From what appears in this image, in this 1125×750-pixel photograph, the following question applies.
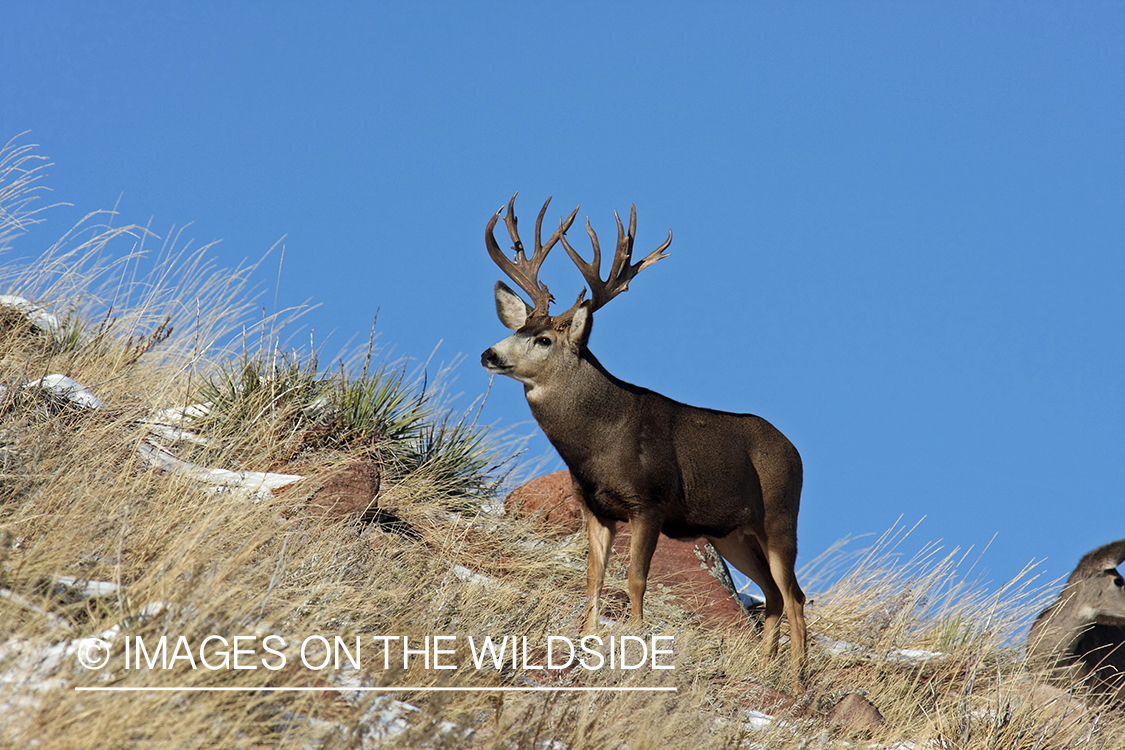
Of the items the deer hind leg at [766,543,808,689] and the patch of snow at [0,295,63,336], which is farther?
the patch of snow at [0,295,63,336]

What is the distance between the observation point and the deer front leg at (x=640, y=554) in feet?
23.1

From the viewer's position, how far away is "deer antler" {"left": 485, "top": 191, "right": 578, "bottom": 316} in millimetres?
7938

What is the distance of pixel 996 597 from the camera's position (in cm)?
988

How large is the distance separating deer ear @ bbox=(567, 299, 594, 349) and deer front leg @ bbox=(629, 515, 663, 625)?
4.20 ft

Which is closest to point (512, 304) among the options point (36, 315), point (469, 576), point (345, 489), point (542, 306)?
point (542, 306)

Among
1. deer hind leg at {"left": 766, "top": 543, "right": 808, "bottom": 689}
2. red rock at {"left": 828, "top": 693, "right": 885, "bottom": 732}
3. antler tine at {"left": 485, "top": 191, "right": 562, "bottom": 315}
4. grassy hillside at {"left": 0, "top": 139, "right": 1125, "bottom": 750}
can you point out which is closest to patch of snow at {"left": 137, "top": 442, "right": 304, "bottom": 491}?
grassy hillside at {"left": 0, "top": 139, "right": 1125, "bottom": 750}

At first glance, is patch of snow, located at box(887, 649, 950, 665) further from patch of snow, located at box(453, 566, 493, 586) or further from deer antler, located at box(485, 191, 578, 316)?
deer antler, located at box(485, 191, 578, 316)

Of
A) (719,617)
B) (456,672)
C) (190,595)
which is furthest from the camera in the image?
(719,617)

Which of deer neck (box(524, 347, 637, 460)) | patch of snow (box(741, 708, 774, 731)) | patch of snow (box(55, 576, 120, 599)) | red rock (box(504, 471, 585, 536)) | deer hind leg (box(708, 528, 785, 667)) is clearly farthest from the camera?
red rock (box(504, 471, 585, 536))

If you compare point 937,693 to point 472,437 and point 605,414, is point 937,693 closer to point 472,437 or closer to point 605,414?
point 605,414

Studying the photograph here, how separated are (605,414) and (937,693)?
3218mm

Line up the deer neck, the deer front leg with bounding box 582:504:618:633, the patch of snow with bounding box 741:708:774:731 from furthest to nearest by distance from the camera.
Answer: the deer neck, the deer front leg with bounding box 582:504:618:633, the patch of snow with bounding box 741:708:774:731

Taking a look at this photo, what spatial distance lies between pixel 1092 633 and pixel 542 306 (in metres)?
4.76

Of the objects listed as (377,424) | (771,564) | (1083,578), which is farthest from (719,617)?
(377,424)
